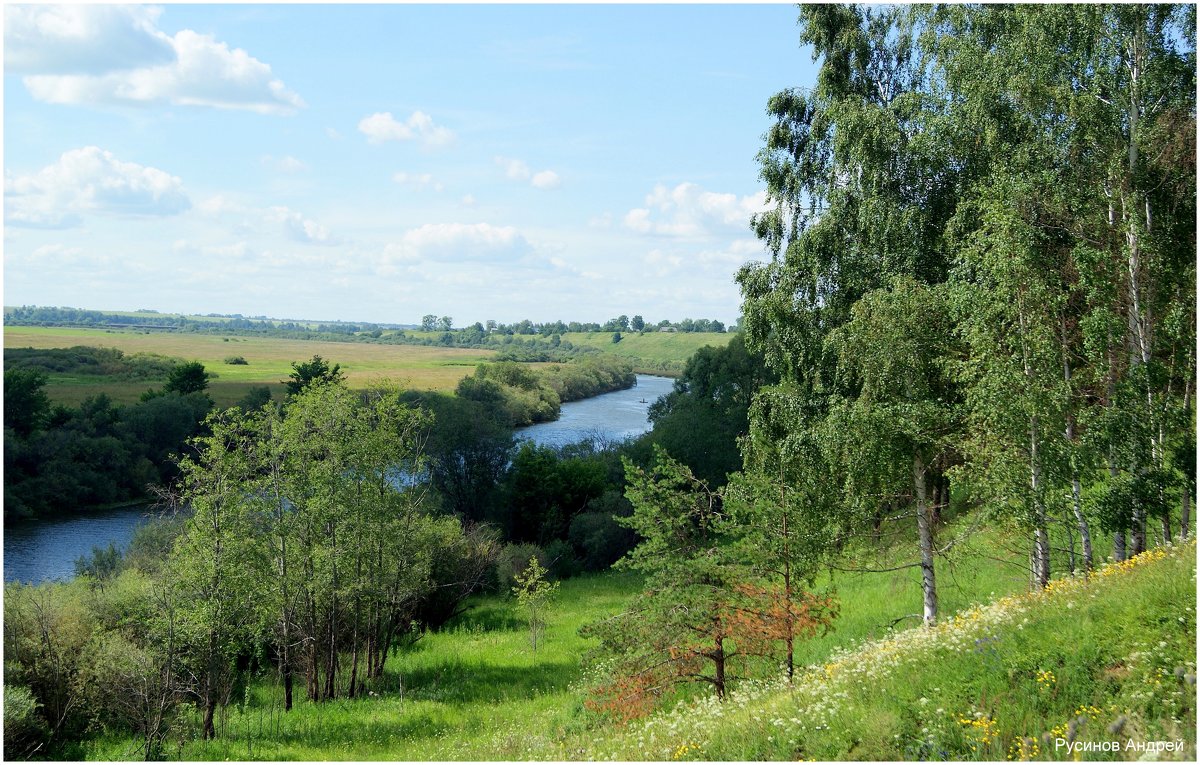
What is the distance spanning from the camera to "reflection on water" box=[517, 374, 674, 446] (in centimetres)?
7050

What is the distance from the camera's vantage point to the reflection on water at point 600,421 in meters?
70.5

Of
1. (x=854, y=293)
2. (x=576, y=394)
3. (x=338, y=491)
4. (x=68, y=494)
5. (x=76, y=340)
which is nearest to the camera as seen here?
(x=854, y=293)

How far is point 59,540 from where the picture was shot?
44000 mm

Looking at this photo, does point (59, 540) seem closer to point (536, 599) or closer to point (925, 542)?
point (536, 599)

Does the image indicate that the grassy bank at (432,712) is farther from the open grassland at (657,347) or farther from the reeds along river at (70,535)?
the open grassland at (657,347)

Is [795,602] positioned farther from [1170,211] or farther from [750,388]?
[750,388]

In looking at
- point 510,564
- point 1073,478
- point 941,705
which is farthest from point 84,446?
point 941,705

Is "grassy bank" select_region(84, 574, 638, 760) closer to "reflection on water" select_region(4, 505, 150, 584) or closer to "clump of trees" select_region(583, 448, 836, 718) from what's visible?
"clump of trees" select_region(583, 448, 836, 718)

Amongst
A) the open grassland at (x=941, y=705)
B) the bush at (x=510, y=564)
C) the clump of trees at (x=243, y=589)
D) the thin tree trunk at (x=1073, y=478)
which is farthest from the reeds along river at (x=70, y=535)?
the thin tree trunk at (x=1073, y=478)

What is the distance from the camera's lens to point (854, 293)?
62.8 feet

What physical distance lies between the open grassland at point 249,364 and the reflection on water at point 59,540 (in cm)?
1610

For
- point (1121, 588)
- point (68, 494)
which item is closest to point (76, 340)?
point (68, 494)

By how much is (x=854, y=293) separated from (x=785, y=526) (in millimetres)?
6848

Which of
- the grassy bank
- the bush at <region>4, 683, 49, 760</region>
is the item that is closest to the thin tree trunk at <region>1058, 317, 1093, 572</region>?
the grassy bank
